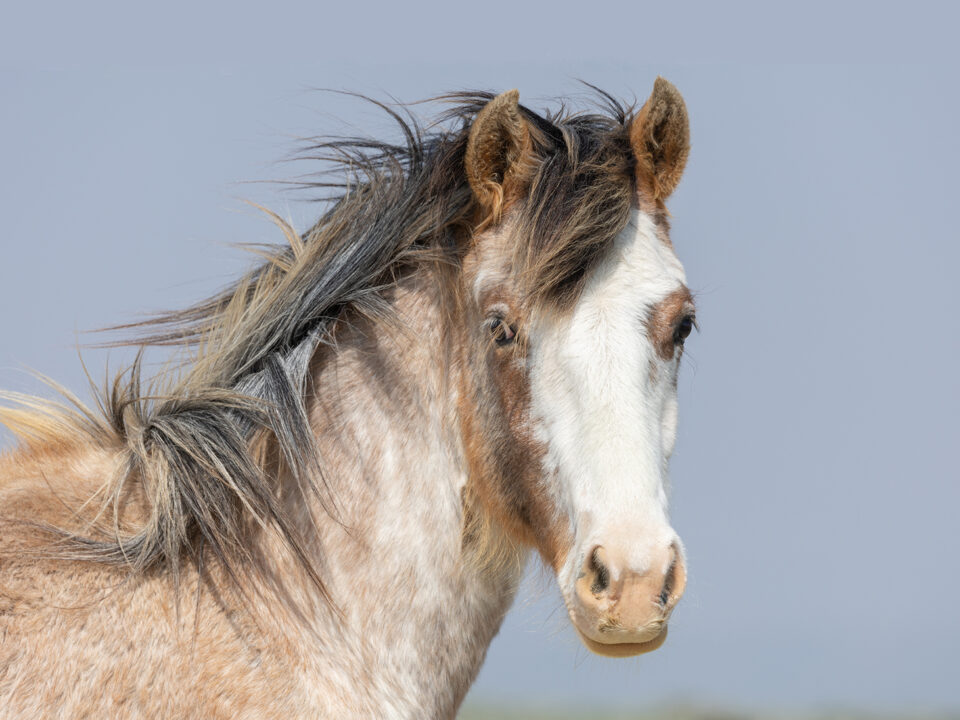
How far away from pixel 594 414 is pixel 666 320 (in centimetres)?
54

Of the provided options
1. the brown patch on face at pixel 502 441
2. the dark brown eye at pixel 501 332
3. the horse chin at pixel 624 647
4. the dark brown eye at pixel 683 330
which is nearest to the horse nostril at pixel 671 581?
the horse chin at pixel 624 647

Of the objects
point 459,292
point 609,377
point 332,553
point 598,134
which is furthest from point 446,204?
point 332,553

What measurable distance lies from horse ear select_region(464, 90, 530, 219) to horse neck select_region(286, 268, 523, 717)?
0.47 metres

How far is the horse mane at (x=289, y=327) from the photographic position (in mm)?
3559

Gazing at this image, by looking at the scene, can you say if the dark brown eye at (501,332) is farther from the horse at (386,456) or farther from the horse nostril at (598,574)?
the horse nostril at (598,574)

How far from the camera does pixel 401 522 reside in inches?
147

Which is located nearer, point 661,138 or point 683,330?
point 683,330

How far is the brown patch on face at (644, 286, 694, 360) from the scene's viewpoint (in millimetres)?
3594

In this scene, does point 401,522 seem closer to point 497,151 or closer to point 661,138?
point 497,151

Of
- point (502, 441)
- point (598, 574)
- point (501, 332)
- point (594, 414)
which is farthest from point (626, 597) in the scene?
point (501, 332)

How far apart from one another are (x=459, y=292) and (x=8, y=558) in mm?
1961

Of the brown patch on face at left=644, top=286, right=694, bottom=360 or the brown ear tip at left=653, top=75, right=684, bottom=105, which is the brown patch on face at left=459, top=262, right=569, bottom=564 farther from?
the brown ear tip at left=653, top=75, right=684, bottom=105

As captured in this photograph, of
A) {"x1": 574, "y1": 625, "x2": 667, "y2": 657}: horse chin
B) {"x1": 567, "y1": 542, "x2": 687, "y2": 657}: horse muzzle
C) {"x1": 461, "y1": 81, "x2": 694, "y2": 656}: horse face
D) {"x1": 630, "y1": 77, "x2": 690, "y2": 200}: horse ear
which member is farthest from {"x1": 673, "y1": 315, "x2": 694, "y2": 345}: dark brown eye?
{"x1": 574, "y1": 625, "x2": 667, "y2": 657}: horse chin

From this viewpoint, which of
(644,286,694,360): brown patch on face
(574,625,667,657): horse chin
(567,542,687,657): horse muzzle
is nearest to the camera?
(567,542,687,657): horse muzzle
